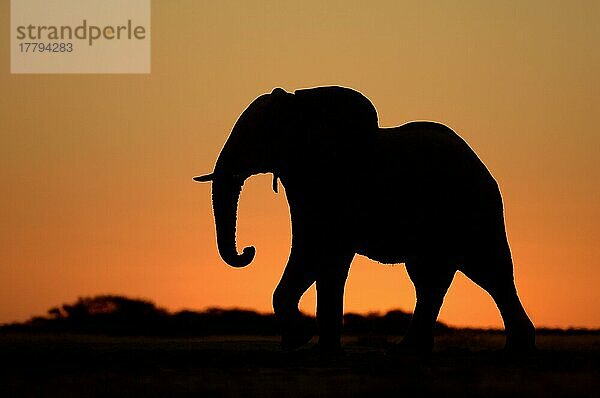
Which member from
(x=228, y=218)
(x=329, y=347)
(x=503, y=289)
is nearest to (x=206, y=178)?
(x=228, y=218)

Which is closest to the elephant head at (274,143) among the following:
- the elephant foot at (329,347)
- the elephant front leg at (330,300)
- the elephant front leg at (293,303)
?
the elephant front leg at (293,303)

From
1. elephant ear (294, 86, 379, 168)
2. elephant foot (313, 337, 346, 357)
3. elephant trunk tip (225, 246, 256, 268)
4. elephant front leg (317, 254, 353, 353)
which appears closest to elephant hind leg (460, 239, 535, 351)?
elephant ear (294, 86, 379, 168)

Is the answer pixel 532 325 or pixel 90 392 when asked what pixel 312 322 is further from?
pixel 90 392

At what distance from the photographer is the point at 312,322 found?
1950 cm

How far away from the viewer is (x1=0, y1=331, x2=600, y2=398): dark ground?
12.3m

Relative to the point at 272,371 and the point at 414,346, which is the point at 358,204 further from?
the point at 272,371

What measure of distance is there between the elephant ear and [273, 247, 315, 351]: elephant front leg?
1662 mm

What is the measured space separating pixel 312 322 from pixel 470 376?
561cm

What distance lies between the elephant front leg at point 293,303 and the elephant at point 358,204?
0.05ft

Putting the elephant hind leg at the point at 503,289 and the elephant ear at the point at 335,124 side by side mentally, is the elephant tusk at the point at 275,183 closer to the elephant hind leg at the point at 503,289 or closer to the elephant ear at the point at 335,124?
the elephant ear at the point at 335,124

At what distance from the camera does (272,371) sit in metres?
14.8

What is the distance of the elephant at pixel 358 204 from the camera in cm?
1822

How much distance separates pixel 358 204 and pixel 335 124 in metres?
1.27

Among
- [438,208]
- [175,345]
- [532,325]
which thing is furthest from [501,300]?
[175,345]
